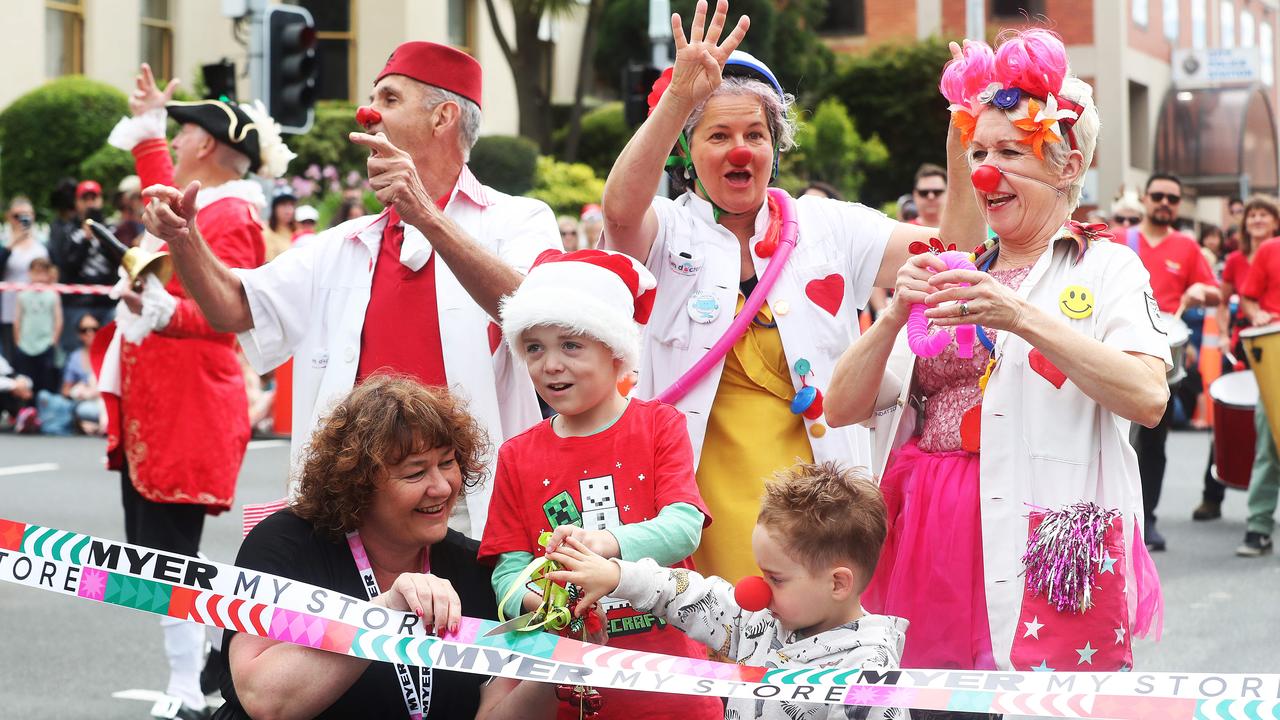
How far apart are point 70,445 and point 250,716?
477 inches

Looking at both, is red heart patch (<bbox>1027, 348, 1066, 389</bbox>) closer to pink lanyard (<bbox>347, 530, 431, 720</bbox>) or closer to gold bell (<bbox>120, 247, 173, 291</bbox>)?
pink lanyard (<bbox>347, 530, 431, 720</bbox>)

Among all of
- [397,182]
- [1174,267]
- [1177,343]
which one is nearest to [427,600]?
[397,182]

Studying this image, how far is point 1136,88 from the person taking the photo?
148ft

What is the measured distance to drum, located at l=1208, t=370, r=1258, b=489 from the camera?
10.0 m

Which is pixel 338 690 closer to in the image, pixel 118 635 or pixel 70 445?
pixel 118 635

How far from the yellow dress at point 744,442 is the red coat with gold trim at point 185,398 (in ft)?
7.37

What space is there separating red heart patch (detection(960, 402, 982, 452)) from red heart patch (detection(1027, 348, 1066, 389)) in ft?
0.56

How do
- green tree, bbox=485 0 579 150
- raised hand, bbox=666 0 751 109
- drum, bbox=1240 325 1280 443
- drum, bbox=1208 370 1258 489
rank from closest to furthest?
1. raised hand, bbox=666 0 751 109
2. drum, bbox=1240 325 1280 443
3. drum, bbox=1208 370 1258 489
4. green tree, bbox=485 0 579 150

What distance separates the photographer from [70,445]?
14680mm

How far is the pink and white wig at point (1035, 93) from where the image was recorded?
337cm

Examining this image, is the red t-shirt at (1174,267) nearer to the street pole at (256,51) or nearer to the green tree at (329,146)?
the street pole at (256,51)

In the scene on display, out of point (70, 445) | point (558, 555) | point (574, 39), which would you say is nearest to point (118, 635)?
point (558, 555)

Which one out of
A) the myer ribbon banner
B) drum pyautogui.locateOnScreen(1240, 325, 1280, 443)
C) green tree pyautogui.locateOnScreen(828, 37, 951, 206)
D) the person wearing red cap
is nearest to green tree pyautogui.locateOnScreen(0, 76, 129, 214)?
the person wearing red cap

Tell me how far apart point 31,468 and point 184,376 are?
7.73 metres
